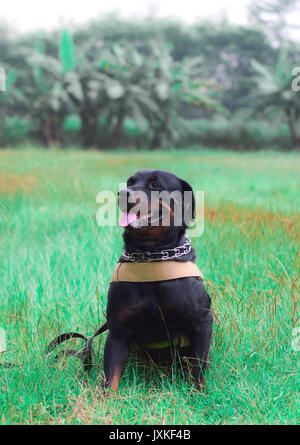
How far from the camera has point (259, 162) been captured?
10727 millimetres

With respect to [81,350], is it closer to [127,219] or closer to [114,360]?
[114,360]

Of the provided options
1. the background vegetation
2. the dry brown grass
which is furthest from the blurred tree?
the dry brown grass

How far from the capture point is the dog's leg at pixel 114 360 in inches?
77.2

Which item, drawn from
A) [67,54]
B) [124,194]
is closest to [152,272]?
[124,194]

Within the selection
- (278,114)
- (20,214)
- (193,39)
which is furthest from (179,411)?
(193,39)

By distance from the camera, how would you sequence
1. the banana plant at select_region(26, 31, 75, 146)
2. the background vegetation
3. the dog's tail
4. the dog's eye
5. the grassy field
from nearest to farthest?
1. the grassy field
2. the dog's eye
3. the dog's tail
4. the banana plant at select_region(26, 31, 75, 146)
5. the background vegetation

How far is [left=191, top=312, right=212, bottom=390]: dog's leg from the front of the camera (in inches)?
79.1

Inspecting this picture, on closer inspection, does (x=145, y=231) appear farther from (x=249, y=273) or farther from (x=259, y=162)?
(x=259, y=162)

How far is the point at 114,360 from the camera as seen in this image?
1977 millimetres

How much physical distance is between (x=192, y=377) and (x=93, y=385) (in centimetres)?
44

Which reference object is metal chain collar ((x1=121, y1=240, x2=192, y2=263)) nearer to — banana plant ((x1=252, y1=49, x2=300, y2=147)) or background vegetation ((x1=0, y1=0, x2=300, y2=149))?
background vegetation ((x1=0, y1=0, x2=300, y2=149))

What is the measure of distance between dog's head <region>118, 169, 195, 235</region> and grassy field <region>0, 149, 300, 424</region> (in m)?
0.63

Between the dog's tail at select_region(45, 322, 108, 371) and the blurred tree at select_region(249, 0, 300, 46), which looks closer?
the dog's tail at select_region(45, 322, 108, 371)
